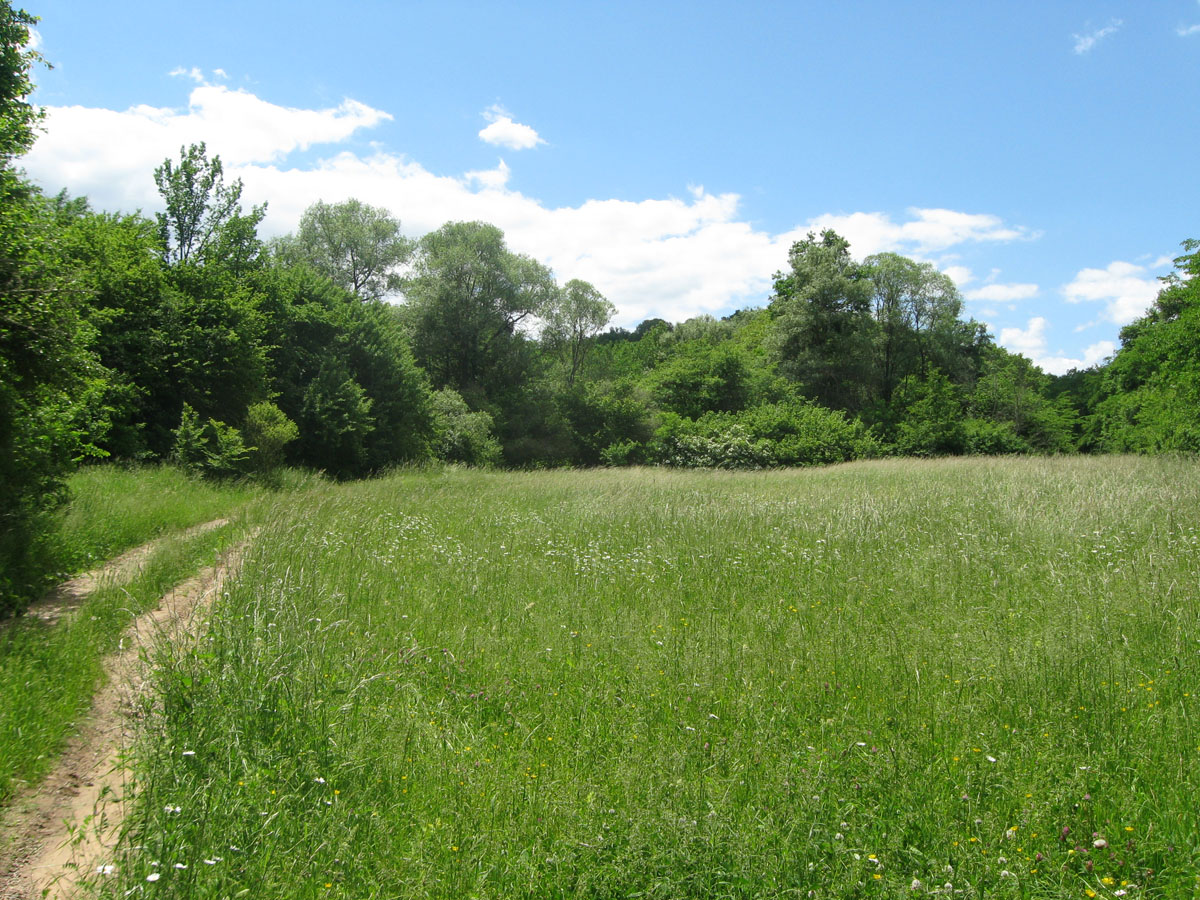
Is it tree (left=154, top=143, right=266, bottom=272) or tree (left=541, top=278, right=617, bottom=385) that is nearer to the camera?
tree (left=154, top=143, right=266, bottom=272)

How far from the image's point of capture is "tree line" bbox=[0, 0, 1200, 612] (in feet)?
29.5

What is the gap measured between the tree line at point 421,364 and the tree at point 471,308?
14 cm

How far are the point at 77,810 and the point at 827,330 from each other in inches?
1774

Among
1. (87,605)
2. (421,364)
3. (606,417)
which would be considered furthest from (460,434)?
(87,605)

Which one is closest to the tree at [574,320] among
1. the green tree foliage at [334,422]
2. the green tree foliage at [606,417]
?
the green tree foliage at [606,417]

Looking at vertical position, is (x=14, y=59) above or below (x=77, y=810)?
above

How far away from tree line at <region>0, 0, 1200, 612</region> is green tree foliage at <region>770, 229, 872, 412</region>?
0.16 meters

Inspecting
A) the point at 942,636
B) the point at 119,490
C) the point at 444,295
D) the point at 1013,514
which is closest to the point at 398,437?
the point at 444,295

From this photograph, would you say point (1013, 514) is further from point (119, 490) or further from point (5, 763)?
point (119, 490)

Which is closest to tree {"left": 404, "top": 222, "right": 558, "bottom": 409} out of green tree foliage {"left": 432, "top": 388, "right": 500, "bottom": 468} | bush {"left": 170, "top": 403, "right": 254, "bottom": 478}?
green tree foliage {"left": 432, "top": 388, "right": 500, "bottom": 468}

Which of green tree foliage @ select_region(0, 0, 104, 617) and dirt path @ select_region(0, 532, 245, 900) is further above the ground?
green tree foliage @ select_region(0, 0, 104, 617)

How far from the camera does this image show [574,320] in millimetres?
51750

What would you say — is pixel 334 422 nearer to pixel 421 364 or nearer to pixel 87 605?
pixel 421 364

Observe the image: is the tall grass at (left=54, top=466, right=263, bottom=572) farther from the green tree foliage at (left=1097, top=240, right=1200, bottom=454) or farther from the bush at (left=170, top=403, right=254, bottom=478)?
the green tree foliage at (left=1097, top=240, right=1200, bottom=454)
